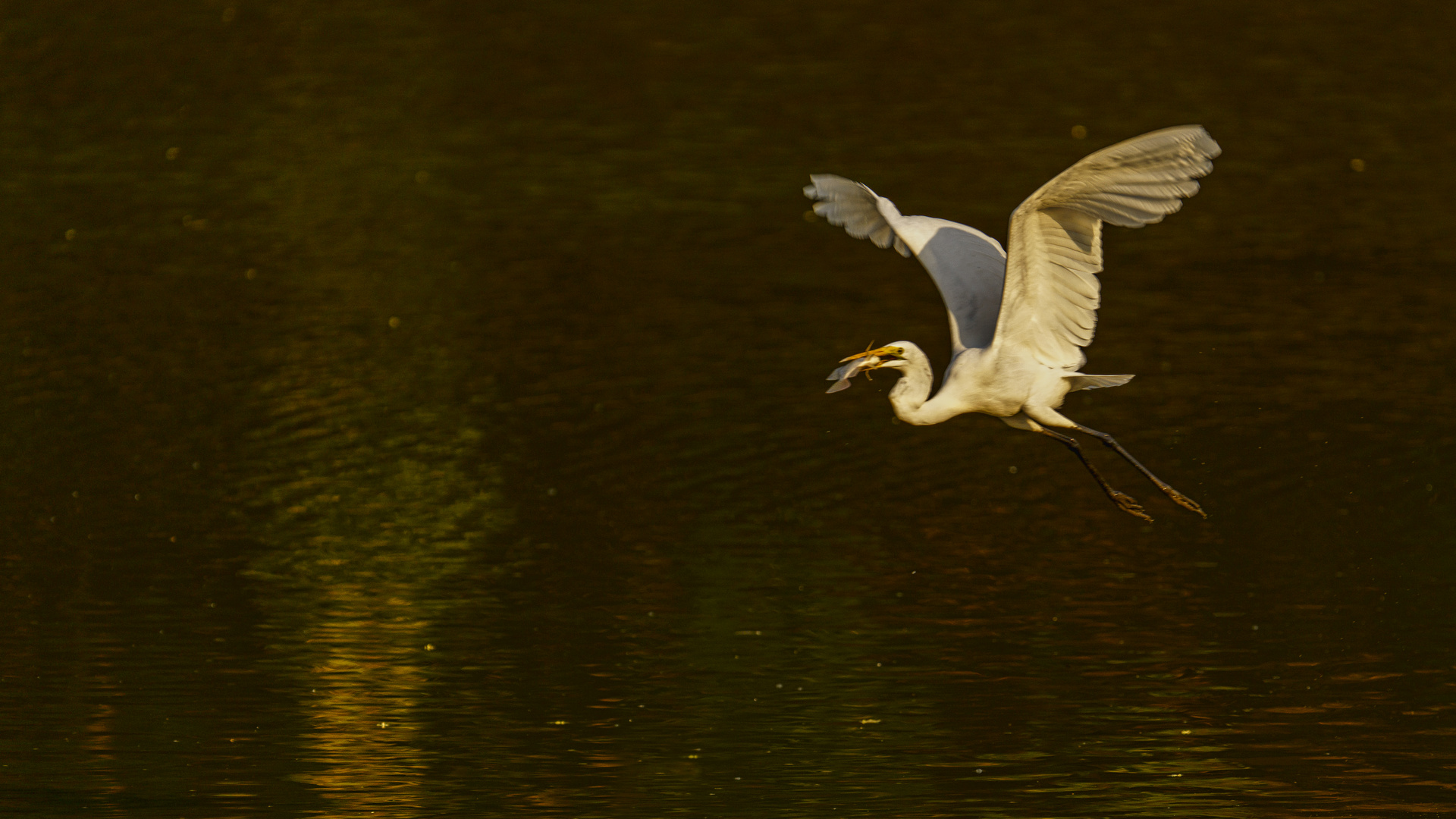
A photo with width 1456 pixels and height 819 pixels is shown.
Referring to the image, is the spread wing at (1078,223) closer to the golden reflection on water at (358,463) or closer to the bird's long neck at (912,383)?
the bird's long neck at (912,383)

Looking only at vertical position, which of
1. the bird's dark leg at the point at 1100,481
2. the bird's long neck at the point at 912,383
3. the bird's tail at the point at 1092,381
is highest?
the bird's long neck at the point at 912,383

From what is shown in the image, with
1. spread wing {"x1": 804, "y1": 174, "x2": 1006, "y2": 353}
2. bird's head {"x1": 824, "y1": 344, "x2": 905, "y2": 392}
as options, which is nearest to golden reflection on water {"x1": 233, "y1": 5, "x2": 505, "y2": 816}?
bird's head {"x1": 824, "y1": 344, "x2": 905, "y2": 392}

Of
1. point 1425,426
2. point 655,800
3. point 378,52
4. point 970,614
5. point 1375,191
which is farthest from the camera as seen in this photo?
point 378,52

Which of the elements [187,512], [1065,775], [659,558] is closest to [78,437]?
[187,512]

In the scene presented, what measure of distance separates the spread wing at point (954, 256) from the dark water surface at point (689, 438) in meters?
1.90

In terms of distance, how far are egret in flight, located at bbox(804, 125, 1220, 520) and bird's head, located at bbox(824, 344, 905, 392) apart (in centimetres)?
1

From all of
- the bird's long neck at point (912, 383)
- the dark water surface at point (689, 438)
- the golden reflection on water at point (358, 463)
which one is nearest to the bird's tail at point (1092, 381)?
the bird's long neck at point (912, 383)

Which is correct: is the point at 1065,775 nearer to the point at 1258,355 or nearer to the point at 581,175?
the point at 1258,355

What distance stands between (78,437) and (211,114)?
12645 mm

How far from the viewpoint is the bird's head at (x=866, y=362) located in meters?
9.77

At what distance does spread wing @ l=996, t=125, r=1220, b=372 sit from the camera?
975cm

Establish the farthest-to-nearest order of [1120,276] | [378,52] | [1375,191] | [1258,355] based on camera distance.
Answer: [378,52] → [1375,191] → [1120,276] → [1258,355]

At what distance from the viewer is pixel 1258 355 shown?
18.2 m

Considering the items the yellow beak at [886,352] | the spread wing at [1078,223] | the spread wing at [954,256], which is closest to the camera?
the spread wing at [1078,223]
